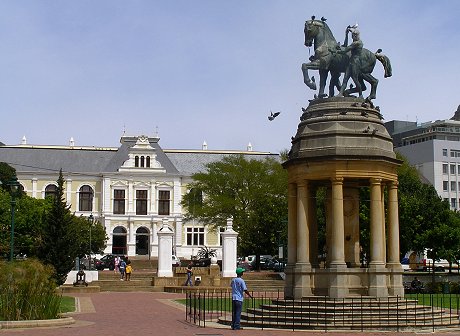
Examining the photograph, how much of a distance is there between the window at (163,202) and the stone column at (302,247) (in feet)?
283

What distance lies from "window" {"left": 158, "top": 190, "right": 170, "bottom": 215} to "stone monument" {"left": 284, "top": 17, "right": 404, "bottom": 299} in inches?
3341

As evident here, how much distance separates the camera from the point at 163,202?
10975cm

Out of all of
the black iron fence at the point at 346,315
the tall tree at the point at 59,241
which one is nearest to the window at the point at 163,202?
the tall tree at the point at 59,241

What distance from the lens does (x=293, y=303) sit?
22469mm

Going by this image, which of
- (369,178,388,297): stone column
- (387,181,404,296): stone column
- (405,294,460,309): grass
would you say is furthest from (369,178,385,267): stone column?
(405,294,460,309): grass

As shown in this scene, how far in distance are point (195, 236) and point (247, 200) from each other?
34.0m

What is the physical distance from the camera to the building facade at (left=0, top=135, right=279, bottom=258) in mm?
107250

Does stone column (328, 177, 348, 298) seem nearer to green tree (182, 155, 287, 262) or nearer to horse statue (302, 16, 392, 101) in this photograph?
horse statue (302, 16, 392, 101)

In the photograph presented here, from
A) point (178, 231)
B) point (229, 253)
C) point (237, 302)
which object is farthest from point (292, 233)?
point (178, 231)

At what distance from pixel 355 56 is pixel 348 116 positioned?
2.27 metres

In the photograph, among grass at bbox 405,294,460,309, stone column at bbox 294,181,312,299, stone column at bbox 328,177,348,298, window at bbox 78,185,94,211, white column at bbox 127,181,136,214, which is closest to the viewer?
stone column at bbox 328,177,348,298

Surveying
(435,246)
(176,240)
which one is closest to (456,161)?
(176,240)

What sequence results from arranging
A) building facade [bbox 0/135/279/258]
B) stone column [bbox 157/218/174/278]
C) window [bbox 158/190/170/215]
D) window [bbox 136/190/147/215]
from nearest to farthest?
stone column [bbox 157/218/174/278]
building facade [bbox 0/135/279/258]
window [bbox 136/190/147/215]
window [bbox 158/190/170/215]

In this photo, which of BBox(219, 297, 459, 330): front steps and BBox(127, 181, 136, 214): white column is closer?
BBox(219, 297, 459, 330): front steps
